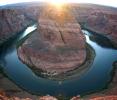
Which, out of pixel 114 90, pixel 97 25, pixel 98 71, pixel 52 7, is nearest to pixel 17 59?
pixel 52 7

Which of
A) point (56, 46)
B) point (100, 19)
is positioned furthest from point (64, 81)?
point (100, 19)

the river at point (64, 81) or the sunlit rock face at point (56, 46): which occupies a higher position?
the sunlit rock face at point (56, 46)

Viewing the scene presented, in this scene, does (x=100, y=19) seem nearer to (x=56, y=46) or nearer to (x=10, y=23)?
(x=10, y=23)

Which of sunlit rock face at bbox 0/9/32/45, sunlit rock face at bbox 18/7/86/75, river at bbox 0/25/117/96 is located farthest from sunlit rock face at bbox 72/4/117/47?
sunlit rock face at bbox 18/7/86/75

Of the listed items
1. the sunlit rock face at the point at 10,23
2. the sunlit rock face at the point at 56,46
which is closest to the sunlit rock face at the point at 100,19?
the sunlit rock face at the point at 10,23

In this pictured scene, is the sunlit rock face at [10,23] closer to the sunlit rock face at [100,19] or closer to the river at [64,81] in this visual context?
the river at [64,81]

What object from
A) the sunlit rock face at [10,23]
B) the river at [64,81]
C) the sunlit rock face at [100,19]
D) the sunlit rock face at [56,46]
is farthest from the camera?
the sunlit rock face at [100,19]
